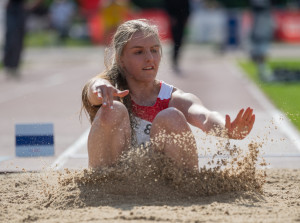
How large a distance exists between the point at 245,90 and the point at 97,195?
29.2 feet

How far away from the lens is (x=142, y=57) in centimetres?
456

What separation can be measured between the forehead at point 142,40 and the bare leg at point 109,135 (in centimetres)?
62

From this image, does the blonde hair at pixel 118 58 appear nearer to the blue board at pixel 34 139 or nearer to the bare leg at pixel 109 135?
the bare leg at pixel 109 135

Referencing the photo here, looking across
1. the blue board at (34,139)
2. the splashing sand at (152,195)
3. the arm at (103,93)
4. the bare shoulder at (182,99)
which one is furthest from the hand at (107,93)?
the blue board at (34,139)

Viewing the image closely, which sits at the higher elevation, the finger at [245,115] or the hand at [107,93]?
the hand at [107,93]

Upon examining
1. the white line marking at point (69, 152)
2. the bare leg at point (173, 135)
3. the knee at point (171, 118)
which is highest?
the knee at point (171, 118)

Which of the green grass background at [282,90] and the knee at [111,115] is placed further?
the green grass background at [282,90]

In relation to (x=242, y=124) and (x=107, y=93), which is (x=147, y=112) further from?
(x=242, y=124)

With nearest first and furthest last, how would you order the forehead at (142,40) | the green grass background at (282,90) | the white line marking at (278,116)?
1. the forehead at (142,40)
2. the white line marking at (278,116)
3. the green grass background at (282,90)

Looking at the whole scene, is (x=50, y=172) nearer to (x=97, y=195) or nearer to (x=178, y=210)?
(x=97, y=195)

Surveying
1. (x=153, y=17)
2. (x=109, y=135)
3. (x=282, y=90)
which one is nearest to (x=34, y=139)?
(x=109, y=135)

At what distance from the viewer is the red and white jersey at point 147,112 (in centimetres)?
445


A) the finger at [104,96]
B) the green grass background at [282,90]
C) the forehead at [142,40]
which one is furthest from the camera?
the green grass background at [282,90]

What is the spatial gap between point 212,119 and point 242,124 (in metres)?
0.28
